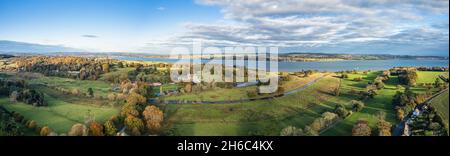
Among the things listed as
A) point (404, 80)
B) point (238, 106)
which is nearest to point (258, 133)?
point (238, 106)

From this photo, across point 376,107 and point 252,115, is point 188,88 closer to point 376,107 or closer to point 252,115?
point 252,115

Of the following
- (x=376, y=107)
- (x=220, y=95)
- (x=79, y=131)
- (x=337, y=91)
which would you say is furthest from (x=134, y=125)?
(x=337, y=91)

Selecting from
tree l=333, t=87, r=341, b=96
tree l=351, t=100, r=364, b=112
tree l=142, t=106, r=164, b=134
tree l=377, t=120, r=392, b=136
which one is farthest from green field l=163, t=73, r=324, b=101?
tree l=377, t=120, r=392, b=136

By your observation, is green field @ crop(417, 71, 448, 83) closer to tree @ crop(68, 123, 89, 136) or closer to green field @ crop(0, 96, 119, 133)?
green field @ crop(0, 96, 119, 133)

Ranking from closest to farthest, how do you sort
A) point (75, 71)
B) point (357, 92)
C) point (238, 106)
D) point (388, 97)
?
point (238, 106) → point (388, 97) → point (357, 92) → point (75, 71)

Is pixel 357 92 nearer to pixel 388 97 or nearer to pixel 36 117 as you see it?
pixel 388 97

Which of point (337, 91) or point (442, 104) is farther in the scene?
point (337, 91)
